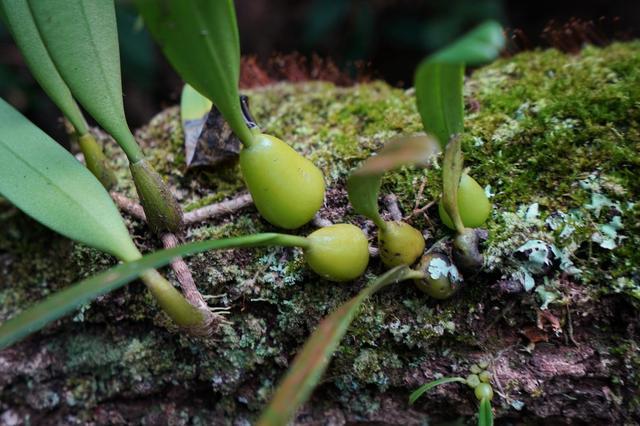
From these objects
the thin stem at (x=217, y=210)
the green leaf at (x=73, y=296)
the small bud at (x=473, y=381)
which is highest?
the green leaf at (x=73, y=296)

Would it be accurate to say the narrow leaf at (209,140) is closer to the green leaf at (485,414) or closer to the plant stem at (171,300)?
the plant stem at (171,300)

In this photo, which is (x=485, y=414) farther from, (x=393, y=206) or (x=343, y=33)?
(x=343, y=33)

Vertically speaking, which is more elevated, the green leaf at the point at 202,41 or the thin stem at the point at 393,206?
the green leaf at the point at 202,41

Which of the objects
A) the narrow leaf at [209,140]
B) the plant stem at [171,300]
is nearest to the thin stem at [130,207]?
the narrow leaf at [209,140]

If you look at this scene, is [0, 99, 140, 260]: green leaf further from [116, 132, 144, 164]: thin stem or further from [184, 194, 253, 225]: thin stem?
[184, 194, 253, 225]: thin stem

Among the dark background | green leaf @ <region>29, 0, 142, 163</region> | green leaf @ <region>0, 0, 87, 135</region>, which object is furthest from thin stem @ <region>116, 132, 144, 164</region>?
the dark background

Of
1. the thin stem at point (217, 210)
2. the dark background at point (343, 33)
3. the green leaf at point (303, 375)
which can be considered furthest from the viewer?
the dark background at point (343, 33)

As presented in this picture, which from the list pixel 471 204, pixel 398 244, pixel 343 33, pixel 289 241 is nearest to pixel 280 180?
pixel 289 241
